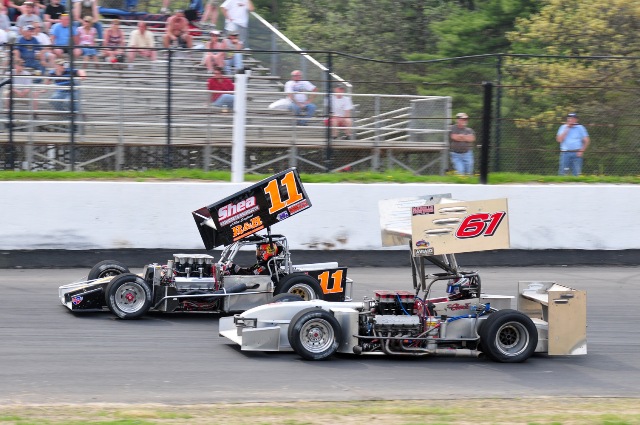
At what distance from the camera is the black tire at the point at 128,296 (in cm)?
969

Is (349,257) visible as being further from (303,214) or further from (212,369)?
(212,369)

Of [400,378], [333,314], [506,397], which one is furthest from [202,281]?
[506,397]

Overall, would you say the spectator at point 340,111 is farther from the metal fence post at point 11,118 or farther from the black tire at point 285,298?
the black tire at point 285,298

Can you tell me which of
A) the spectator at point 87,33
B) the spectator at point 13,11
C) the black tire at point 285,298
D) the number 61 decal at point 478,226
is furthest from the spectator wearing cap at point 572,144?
the spectator at point 13,11

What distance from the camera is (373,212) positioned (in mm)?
13516

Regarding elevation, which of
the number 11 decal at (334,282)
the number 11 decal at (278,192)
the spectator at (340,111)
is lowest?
the number 11 decal at (334,282)

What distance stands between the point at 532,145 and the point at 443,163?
133 centimetres

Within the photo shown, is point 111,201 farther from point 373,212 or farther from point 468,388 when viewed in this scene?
point 468,388

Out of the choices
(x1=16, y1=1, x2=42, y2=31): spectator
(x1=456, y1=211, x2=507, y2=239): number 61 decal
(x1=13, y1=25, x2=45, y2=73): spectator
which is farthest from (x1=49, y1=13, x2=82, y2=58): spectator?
(x1=456, y1=211, x2=507, y2=239): number 61 decal

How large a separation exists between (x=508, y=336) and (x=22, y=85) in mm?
8312

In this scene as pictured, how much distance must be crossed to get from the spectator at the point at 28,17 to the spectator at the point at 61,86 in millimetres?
3527

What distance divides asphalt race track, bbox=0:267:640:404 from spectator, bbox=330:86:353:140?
4887 mm

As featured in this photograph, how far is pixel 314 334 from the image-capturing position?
332 inches

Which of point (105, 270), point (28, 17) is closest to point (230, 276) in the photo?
point (105, 270)
